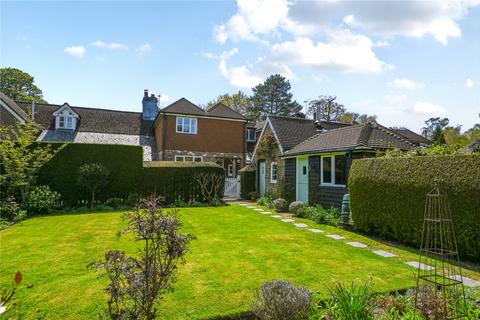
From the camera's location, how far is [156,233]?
310cm

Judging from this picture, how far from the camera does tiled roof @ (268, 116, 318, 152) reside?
17.8m

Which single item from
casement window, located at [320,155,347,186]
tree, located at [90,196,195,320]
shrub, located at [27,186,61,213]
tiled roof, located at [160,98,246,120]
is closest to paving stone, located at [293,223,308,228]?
casement window, located at [320,155,347,186]

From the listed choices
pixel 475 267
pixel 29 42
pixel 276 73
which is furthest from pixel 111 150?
pixel 276 73

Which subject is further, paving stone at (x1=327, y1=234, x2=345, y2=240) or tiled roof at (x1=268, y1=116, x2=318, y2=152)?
tiled roof at (x1=268, y1=116, x2=318, y2=152)

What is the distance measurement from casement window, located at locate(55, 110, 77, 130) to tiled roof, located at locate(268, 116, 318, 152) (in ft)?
55.4

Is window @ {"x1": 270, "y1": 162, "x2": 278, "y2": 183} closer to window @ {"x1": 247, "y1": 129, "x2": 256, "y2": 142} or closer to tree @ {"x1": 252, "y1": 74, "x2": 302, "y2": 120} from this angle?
window @ {"x1": 247, "y1": 129, "x2": 256, "y2": 142}

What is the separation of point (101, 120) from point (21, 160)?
1510 centimetres

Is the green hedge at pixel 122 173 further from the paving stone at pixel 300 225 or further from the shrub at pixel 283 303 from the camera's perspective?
the shrub at pixel 283 303

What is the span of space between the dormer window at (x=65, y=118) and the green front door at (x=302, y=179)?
1941cm

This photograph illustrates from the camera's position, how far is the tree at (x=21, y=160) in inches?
485

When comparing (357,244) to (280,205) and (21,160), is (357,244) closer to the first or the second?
(280,205)

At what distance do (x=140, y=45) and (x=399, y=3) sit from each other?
27.1 ft

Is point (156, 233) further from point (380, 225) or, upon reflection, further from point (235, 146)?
→ point (235, 146)

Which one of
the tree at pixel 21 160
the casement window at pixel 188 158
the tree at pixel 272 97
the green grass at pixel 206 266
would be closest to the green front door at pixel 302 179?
the green grass at pixel 206 266
